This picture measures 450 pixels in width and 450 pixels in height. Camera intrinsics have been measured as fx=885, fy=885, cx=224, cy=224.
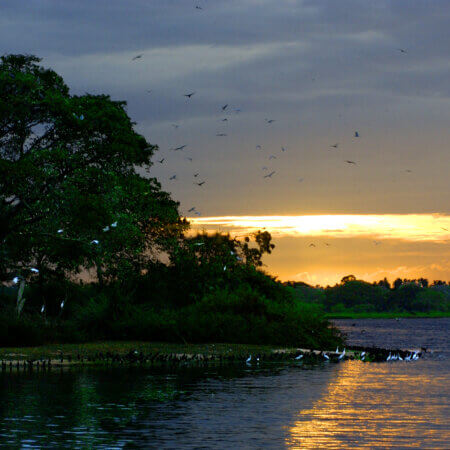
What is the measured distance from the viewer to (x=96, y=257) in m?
53.5

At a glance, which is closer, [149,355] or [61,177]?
[149,355]

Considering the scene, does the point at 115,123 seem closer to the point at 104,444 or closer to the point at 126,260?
the point at 126,260

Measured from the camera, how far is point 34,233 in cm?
5266

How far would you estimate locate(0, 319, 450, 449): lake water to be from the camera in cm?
2003

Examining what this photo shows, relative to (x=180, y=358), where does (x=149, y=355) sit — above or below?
above

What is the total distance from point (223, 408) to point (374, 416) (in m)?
4.38

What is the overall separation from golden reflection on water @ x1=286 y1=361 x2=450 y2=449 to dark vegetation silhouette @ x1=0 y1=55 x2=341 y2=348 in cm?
1413

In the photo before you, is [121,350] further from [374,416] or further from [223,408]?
[374,416]

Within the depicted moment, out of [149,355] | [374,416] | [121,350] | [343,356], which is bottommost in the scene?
[374,416]

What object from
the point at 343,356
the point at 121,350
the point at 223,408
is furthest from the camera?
the point at 343,356

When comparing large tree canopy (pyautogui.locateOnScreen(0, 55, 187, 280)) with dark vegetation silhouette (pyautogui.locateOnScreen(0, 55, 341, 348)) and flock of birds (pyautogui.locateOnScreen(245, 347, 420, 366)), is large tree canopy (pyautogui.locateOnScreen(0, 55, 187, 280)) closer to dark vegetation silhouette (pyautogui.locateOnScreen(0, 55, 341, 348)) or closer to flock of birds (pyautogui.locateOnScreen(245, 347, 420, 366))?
dark vegetation silhouette (pyautogui.locateOnScreen(0, 55, 341, 348))

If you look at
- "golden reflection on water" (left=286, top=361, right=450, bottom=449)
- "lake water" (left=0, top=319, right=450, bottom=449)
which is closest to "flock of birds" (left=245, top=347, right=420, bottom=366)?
"lake water" (left=0, top=319, right=450, bottom=449)

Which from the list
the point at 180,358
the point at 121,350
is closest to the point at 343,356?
the point at 180,358

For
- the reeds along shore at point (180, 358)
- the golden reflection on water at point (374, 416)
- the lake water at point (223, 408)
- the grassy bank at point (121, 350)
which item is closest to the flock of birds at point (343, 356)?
the reeds along shore at point (180, 358)
